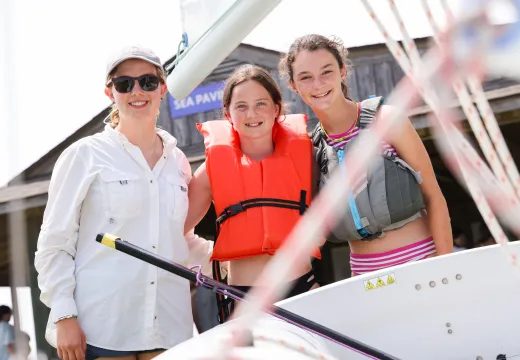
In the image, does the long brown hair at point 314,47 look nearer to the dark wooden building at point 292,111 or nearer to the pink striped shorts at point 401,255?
the pink striped shorts at point 401,255

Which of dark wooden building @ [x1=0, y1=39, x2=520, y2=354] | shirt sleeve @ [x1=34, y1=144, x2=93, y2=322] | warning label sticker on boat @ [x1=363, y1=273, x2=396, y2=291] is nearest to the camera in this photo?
shirt sleeve @ [x1=34, y1=144, x2=93, y2=322]

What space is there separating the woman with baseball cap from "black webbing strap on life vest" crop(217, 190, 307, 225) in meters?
0.23

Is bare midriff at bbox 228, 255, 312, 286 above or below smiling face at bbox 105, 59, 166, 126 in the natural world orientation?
below

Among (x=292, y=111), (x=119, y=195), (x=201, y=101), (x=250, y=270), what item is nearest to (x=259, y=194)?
(x=250, y=270)

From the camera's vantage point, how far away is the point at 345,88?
2830 millimetres

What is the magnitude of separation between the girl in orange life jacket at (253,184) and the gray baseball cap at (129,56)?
1.20 ft

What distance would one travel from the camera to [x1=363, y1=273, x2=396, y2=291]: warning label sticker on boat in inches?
96.5

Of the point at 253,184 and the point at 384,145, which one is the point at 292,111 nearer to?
the point at 253,184

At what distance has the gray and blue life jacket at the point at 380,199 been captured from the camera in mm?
2541

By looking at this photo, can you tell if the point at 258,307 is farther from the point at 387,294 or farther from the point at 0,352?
the point at 0,352

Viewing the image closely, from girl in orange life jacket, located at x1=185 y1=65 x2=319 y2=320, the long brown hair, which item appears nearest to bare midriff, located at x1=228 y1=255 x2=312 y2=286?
girl in orange life jacket, located at x1=185 y1=65 x2=319 y2=320

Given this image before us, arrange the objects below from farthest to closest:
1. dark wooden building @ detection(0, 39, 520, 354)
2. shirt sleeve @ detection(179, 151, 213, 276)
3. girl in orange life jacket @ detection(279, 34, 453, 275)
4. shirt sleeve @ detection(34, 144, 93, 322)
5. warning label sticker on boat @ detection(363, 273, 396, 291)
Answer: dark wooden building @ detection(0, 39, 520, 354) → shirt sleeve @ detection(179, 151, 213, 276) → girl in orange life jacket @ detection(279, 34, 453, 275) → warning label sticker on boat @ detection(363, 273, 396, 291) → shirt sleeve @ detection(34, 144, 93, 322)

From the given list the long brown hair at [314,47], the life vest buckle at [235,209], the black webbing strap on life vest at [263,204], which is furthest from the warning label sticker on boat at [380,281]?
the long brown hair at [314,47]

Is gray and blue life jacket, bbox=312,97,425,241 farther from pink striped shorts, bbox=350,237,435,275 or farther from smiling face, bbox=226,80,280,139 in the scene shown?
smiling face, bbox=226,80,280,139
